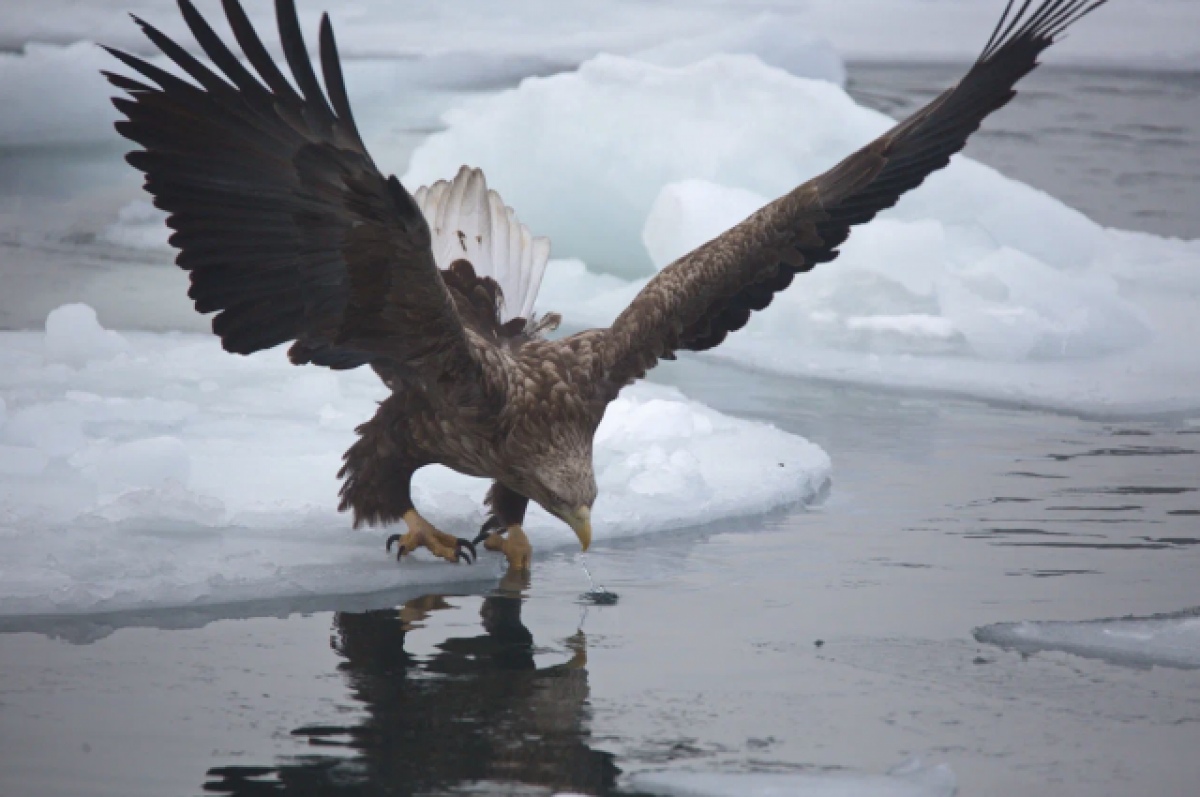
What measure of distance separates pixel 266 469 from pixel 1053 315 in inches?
204

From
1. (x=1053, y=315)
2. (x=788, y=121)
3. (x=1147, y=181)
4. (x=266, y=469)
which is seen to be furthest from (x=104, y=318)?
(x=1147, y=181)

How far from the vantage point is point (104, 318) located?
880 centimetres

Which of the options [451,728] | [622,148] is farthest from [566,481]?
[622,148]

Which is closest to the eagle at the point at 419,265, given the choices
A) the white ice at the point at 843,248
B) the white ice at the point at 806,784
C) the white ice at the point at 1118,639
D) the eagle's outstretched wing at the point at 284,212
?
the eagle's outstretched wing at the point at 284,212

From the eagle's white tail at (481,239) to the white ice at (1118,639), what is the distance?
2212 millimetres

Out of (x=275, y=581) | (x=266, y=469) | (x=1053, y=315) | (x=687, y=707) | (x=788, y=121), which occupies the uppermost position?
(x=788, y=121)

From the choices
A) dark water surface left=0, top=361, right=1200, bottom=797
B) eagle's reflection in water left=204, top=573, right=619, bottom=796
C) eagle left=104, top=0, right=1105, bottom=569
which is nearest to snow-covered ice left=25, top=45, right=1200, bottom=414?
eagle left=104, top=0, right=1105, bottom=569

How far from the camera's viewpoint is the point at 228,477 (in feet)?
17.8

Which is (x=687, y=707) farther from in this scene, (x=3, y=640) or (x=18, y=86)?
(x=18, y=86)

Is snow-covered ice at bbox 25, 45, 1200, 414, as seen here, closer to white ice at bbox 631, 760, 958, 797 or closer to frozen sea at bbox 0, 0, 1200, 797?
frozen sea at bbox 0, 0, 1200, 797

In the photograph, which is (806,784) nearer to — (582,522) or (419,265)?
(582,522)

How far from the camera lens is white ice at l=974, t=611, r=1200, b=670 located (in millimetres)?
3820

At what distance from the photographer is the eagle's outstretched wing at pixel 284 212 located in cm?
398

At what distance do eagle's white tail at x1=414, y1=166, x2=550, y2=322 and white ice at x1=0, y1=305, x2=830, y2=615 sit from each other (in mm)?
675
